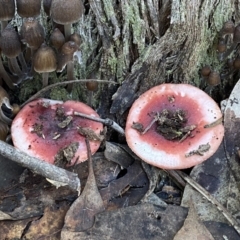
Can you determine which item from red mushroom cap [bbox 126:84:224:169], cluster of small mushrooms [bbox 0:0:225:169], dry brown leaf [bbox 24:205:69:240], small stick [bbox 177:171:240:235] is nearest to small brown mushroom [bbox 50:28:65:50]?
cluster of small mushrooms [bbox 0:0:225:169]

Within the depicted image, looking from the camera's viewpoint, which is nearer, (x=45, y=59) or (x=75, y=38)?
(x=45, y=59)

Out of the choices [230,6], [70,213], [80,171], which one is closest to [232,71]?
[230,6]

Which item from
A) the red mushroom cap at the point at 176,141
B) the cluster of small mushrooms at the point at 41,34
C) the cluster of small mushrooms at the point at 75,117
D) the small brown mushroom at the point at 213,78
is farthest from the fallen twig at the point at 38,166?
the small brown mushroom at the point at 213,78

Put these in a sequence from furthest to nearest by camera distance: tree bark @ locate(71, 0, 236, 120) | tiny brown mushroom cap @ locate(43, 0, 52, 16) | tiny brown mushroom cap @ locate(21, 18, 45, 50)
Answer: tree bark @ locate(71, 0, 236, 120)
tiny brown mushroom cap @ locate(43, 0, 52, 16)
tiny brown mushroom cap @ locate(21, 18, 45, 50)

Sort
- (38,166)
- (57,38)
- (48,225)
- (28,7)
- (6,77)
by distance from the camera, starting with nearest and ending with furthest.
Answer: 1. (38,166)
2. (48,225)
3. (28,7)
4. (57,38)
5. (6,77)

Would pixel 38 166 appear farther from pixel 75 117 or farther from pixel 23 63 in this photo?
pixel 23 63

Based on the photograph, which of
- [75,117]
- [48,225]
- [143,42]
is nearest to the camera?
[48,225]

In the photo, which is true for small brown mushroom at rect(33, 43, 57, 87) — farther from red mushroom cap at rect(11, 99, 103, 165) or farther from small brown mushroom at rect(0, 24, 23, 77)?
red mushroom cap at rect(11, 99, 103, 165)

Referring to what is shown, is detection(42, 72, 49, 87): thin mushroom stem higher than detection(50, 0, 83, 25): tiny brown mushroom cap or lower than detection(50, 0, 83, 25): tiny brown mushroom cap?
lower

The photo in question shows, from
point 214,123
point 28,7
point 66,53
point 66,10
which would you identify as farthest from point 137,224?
point 28,7
